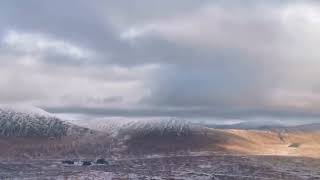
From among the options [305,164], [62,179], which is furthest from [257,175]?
[62,179]

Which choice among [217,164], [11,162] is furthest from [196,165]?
[11,162]

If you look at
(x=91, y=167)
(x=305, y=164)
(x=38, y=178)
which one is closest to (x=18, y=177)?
(x=38, y=178)

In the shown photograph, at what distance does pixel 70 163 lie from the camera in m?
198

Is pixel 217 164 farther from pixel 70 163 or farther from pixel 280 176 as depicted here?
pixel 70 163

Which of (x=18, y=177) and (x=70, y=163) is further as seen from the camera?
(x=70, y=163)

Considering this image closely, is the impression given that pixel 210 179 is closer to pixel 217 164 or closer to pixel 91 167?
pixel 217 164

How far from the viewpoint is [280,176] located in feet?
518

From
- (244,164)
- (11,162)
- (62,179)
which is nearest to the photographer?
(62,179)

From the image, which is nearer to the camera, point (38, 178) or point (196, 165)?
point (38, 178)

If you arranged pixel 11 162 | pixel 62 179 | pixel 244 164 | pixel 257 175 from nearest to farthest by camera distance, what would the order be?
pixel 62 179 < pixel 257 175 < pixel 244 164 < pixel 11 162

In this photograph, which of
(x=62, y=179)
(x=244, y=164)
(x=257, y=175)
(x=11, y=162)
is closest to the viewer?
(x=62, y=179)

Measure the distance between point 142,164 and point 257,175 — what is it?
4073 centimetres

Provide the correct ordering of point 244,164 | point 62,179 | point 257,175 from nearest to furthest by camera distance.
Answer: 1. point 62,179
2. point 257,175
3. point 244,164

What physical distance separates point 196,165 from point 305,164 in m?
35.5
